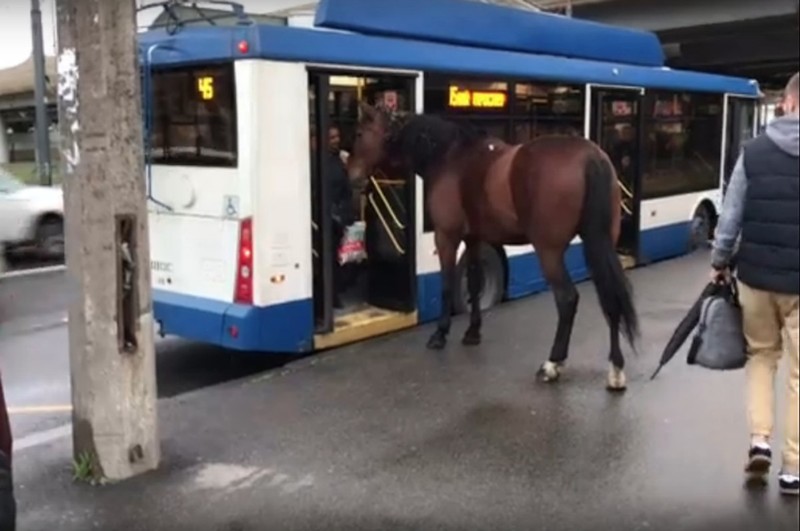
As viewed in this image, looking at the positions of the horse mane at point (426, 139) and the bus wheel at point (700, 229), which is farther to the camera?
the bus wheel at point (700, 229)

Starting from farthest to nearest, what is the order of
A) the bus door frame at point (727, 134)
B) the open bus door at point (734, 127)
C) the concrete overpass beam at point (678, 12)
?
1. the concrete overpass beam at point (678, 12)
2. the open bus door at point (734, 127)
3. the bus door frame at point (727, 134)

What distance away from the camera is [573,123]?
10.4m

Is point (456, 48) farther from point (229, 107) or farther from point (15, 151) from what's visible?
point (15, 151)

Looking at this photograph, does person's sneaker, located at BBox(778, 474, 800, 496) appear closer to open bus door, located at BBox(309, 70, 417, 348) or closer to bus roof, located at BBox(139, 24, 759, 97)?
open bus door, located at BBox(309, 70, 417, 348)

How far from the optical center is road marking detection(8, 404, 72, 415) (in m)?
6.86

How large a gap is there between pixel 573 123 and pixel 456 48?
2142 mm

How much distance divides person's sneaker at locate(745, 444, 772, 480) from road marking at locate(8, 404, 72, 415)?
476 cm

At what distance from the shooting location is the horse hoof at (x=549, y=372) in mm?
6848

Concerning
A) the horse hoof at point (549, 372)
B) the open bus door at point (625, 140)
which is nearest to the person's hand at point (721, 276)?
the horse hoof at point (549, 372)

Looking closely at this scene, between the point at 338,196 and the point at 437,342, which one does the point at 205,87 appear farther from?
the point at 437,342

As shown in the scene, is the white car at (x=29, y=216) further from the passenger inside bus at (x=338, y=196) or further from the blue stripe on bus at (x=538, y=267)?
the blue stripe on bus at (x=538, y=267)

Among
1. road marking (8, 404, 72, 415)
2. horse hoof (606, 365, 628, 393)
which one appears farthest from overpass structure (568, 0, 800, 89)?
road marking (8, 404, 72, 415)

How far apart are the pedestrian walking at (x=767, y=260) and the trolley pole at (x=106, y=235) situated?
3.09 meters

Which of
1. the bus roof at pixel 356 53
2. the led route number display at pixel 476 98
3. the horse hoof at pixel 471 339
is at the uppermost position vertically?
the bus roof at pixel 356 53
